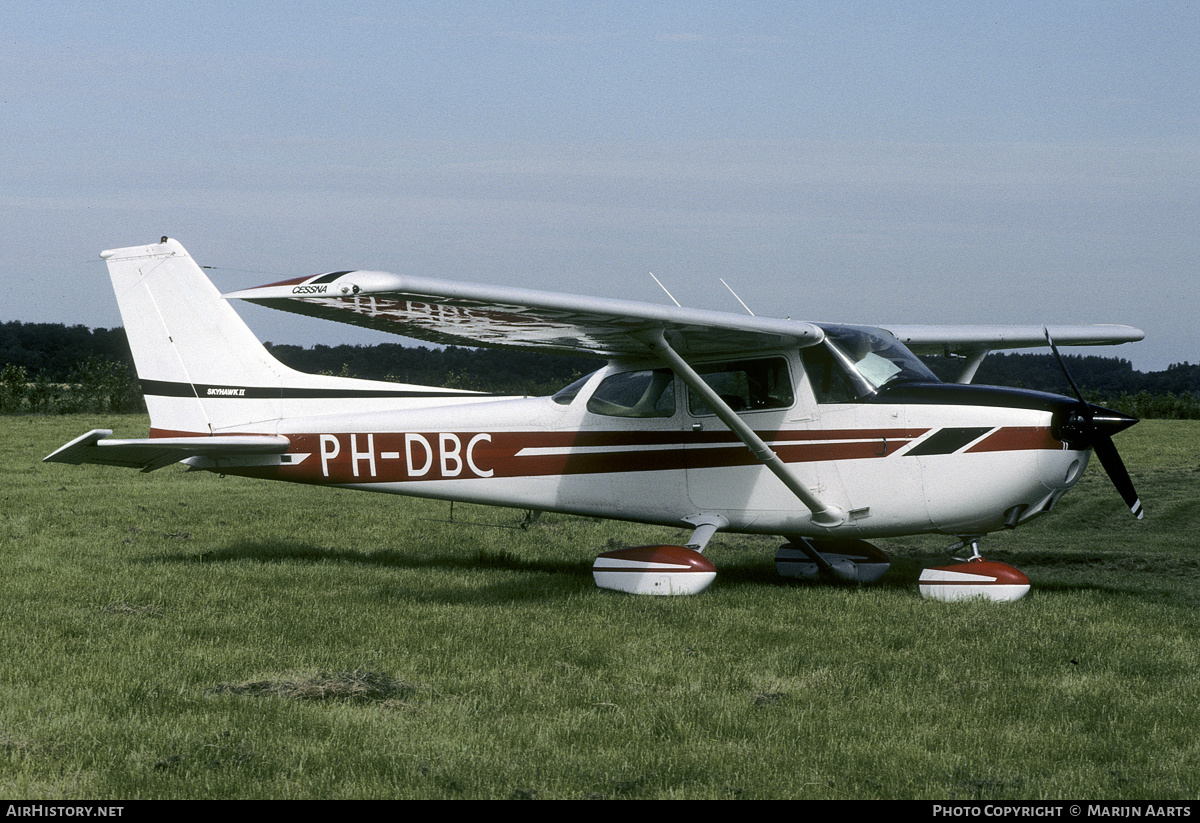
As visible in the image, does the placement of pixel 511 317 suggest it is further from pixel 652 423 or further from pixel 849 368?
pixel 849 368

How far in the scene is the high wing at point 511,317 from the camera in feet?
22.4

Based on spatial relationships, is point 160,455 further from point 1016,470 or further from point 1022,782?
point 1022,782

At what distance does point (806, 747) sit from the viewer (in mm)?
4828

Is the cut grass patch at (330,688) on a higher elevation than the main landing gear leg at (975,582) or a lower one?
higher

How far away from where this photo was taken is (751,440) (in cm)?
876

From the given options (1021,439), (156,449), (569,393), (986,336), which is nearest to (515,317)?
(569,393)

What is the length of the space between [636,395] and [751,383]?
1112 mm

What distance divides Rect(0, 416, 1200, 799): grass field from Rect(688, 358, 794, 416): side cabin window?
162 cm

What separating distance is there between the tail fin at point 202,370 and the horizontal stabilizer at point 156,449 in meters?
0.30

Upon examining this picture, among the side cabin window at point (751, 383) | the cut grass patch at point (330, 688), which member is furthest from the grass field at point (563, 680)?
the side cabin window at point (751, 383)

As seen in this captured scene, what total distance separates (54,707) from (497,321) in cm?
426

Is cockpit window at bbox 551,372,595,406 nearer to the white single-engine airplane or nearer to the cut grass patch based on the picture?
the white single-engine airplane

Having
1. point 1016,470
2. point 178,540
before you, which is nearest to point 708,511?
point 1016,470

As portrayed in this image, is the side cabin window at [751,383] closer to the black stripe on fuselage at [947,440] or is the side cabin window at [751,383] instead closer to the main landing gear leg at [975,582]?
the black stripe on fuselage at [947,440]
